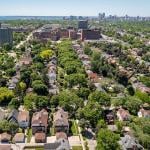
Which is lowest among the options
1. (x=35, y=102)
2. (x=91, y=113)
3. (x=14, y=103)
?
(x=14, y=103)

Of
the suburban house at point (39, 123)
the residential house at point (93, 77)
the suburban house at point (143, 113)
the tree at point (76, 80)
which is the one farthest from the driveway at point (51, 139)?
the residential house at point (93, 77)

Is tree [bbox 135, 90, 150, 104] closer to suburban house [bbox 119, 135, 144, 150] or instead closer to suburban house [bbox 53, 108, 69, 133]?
suburban house [bbox 53, 108, 69, 133]

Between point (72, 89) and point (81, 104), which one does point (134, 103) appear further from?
point (72, 89)

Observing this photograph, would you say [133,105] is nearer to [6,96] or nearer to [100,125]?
[100,125]

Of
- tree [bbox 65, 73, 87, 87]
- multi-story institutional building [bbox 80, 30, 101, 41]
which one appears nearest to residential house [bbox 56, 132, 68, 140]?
tree [bbox 65, 73, 87, 87]

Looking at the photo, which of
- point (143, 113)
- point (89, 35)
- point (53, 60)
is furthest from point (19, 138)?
point (89, 35)

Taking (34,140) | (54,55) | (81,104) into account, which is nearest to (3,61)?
(54,55)
